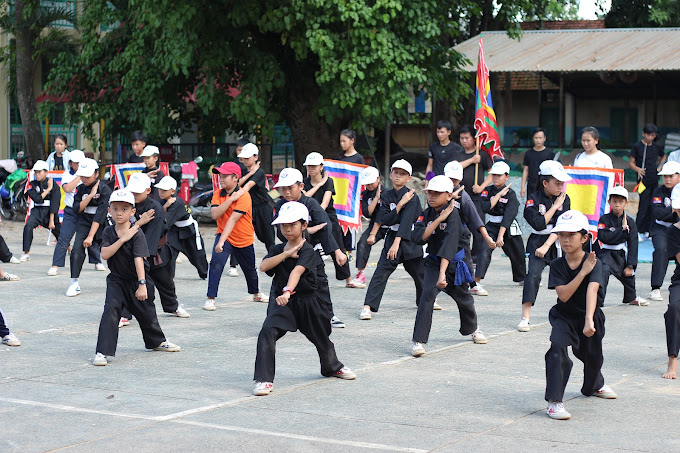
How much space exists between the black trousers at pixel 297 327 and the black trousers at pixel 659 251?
5013mm

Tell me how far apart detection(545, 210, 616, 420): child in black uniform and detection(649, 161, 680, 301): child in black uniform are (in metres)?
4.27

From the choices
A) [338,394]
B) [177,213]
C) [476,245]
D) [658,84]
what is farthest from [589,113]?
[338,394]

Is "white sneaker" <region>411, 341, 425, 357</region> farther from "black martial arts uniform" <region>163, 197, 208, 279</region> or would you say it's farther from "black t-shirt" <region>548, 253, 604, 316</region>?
"black martial arts uniform" <region>163, 197, 208, 279</region>

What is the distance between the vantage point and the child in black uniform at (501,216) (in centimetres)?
1160

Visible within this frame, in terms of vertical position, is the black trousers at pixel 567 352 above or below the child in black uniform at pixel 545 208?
below

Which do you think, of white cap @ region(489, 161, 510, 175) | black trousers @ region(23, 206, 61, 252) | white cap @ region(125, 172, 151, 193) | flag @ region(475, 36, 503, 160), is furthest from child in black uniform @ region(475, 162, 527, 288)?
black trousers @ region(23, 206, 61, 252)

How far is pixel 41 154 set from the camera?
26.7 metres

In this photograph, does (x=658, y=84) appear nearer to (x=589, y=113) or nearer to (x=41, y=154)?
(x=589, y=113)

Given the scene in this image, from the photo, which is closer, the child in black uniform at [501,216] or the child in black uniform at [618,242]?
the child in black uniform at [618,242]

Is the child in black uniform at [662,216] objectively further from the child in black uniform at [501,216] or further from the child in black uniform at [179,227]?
the child in black uniform at [179,227]

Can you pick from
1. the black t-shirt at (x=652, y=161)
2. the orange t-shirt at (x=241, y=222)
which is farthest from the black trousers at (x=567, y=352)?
the black t-shirt at (x=652, y=161)

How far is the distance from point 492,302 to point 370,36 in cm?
876

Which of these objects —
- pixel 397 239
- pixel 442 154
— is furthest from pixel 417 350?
pixel 442 154

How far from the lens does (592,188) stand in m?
12.3
